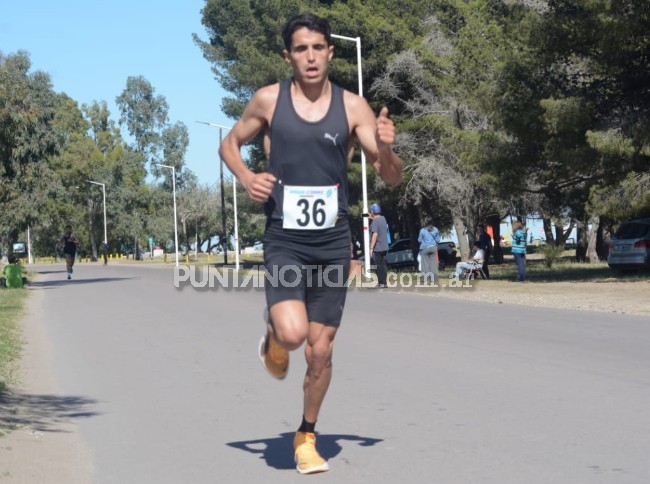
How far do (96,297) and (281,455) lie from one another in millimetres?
20788

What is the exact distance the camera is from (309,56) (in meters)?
5.42

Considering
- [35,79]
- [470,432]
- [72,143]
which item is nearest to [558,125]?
[470,432]

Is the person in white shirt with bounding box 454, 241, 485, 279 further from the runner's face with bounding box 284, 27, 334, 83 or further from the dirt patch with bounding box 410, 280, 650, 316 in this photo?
the runner's face with bounding box 284, 27, 334, 83

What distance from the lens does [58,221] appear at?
338 feet

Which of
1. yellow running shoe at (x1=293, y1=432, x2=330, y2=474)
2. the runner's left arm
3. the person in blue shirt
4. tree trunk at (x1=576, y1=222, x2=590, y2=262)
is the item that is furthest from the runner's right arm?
tree trunk at (x1=576, y1=222, x2=590, y2=262)

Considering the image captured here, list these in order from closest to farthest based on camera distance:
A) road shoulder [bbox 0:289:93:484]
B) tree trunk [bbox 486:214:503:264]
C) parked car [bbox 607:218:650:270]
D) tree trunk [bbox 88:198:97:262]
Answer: road shoulder [bbox 0:289:93:484]
parked car [bbox 607:218:650:270]
tree trunk [bbox 486:214:503:264]
tree trunk [bbox 88:198:97:262]

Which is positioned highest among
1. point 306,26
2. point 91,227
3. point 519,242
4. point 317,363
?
point 91,227

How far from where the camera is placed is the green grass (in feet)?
34.8

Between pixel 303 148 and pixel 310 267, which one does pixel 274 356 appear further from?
pixel 303 148

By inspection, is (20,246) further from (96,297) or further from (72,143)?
(96,297)

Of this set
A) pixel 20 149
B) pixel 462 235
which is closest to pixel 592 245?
pixel 462 235

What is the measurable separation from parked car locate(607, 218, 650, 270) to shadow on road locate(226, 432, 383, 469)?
2315 cm

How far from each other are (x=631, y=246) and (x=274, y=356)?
80.5 feet

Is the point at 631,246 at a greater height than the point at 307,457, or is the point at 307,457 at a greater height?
the point at 631,246
